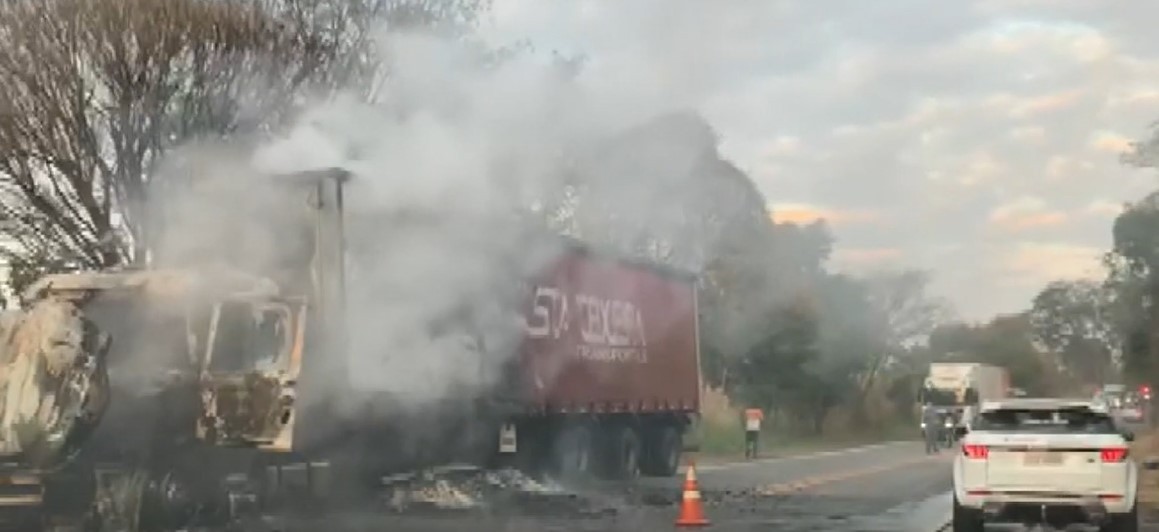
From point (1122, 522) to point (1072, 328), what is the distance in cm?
10000

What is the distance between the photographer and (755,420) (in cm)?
3838

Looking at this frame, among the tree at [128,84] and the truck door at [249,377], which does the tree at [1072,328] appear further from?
the truck door at [249,377]

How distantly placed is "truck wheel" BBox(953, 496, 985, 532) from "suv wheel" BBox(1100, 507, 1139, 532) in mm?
1161

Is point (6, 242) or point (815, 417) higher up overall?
point (6, 242)

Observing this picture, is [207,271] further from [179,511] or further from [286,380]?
[179,511]

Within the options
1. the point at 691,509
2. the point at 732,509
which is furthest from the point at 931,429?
the point at 691,509

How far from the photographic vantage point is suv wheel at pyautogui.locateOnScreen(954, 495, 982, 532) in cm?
1516

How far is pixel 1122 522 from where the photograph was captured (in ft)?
48.8

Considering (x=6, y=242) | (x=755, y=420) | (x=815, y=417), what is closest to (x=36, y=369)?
(x=6, y=242)

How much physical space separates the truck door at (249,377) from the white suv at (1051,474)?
6.62 meters

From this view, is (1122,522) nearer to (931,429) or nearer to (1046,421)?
(1046,421)

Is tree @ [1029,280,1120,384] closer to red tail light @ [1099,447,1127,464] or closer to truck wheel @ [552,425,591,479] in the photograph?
truck wheel @ [552,425,591,479]

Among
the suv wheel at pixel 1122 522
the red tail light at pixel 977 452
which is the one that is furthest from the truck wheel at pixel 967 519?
the suv wheel at pixel 1122 522

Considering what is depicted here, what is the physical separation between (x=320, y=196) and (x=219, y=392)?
8.08 feet
